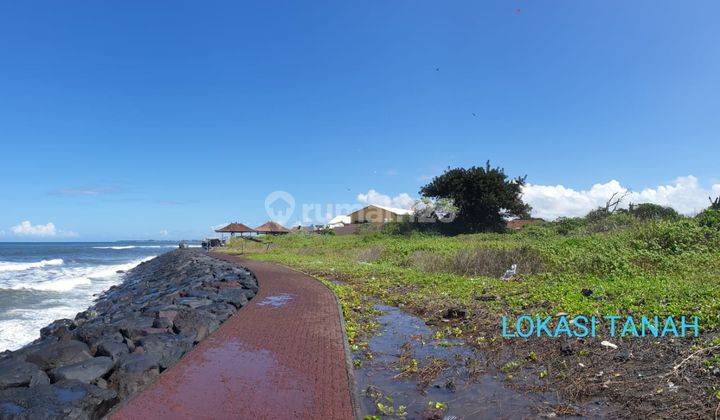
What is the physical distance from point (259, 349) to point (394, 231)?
27.6m

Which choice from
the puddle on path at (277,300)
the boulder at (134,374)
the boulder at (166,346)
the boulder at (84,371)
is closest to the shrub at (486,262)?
the puddle on path at (277,300)

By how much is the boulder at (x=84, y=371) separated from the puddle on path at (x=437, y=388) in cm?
243

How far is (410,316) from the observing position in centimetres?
757

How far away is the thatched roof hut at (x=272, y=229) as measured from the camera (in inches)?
1636

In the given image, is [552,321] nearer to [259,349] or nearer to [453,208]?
[259,349]

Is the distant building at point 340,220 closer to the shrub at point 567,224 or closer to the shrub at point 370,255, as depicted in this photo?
the shrub at point 567,224

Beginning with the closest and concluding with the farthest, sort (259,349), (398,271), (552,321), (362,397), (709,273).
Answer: (362,397), (259,349), (552,321), (709,273), (398,271)

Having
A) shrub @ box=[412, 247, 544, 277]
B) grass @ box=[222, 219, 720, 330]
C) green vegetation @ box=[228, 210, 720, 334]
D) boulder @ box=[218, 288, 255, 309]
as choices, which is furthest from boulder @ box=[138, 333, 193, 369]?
shrub @ box=[412, 247, 544, 277]

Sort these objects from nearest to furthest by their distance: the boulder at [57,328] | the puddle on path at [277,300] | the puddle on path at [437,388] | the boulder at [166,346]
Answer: the puddle on path at [437,388] → the boulder at [166,346] → the puddle on path at [277,300] → the boulder at [57,328]

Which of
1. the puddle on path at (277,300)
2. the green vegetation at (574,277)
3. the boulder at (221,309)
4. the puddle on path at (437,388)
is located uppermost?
the green vegetation at (574,277)

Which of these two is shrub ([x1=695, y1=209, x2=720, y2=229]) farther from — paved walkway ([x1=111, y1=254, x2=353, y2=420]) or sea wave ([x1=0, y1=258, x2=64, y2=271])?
sea wave ([x1=0, y1=258, x2=64, y2=271])

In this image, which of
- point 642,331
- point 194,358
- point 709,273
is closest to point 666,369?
point 642,331

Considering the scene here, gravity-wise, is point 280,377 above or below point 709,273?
below

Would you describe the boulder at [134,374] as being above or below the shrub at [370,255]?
below
